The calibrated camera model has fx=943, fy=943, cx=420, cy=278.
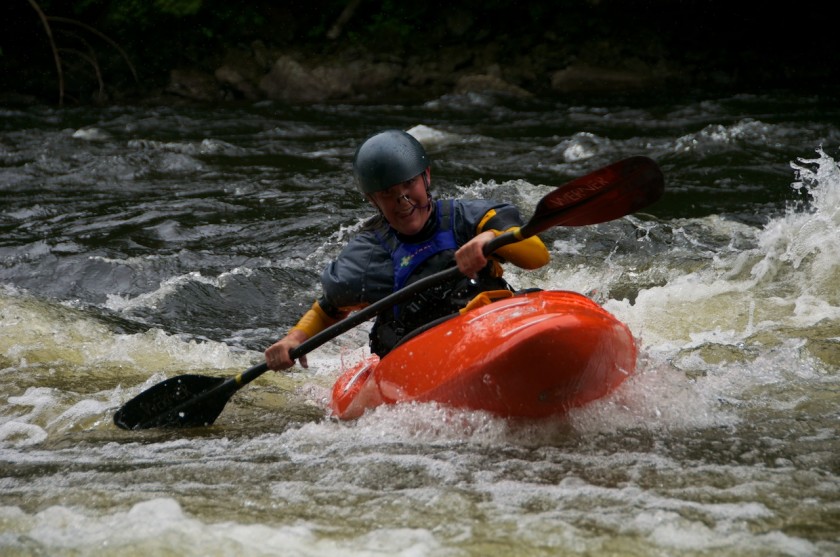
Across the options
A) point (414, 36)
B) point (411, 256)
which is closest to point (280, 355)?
point (411, 256)

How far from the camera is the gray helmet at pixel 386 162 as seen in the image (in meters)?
3.42

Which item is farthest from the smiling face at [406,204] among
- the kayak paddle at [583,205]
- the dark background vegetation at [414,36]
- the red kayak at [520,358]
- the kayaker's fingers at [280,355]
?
the dark background vegetation at [414,36]

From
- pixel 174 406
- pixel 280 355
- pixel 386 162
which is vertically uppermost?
pixel 386 162

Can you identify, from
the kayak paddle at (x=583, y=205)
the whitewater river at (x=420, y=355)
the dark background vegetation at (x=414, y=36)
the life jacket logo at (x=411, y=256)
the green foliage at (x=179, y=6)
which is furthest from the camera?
the green foliage at (x=179, y=6)

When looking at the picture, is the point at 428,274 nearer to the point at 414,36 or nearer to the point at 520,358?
the point at 520,358

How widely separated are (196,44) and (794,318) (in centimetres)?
1150

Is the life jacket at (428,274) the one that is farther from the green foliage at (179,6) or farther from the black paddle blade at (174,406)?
the green foliage at (179,6)

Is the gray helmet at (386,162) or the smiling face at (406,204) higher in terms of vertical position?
the gray helmet at (386,162)

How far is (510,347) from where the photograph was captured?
2.88m

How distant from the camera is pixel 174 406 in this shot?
153 inches

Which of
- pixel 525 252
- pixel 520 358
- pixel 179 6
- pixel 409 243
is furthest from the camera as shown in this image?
pixel 179 6

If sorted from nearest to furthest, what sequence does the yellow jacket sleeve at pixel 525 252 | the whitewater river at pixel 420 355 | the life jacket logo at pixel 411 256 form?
the whitewater river at pixel 420 355 → the yellow jacket sleeve at pixel 525 252 → the life jacket logo at pixel 411 256

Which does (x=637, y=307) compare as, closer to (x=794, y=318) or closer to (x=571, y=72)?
(x=794, y=318)

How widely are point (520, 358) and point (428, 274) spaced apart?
718 mm
